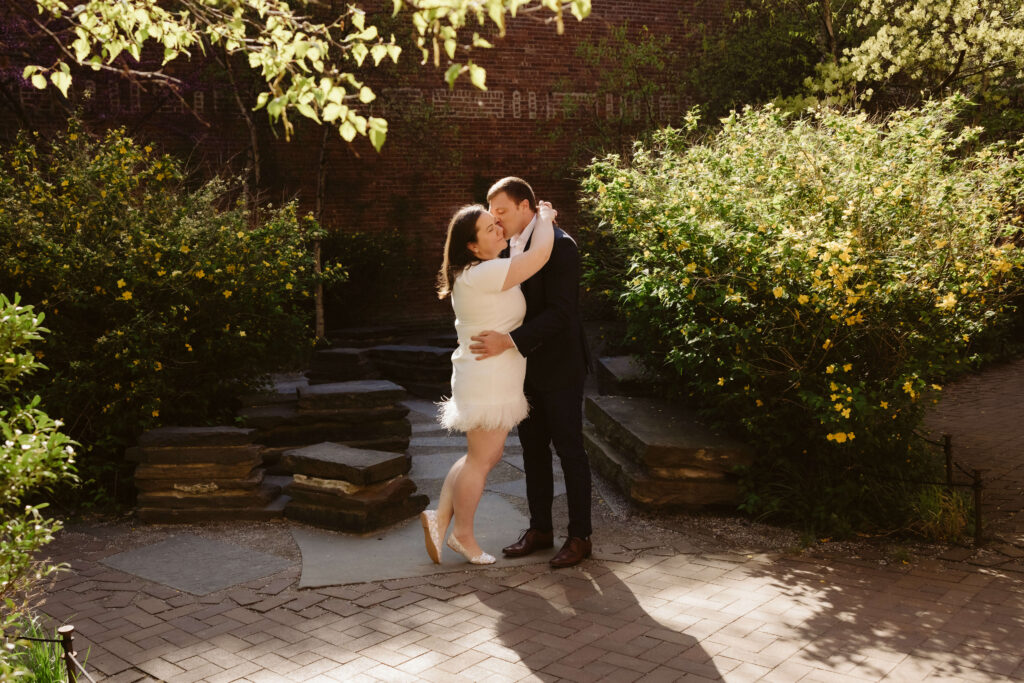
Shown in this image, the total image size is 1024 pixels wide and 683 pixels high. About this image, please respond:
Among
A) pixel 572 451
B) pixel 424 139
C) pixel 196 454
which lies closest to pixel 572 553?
pixel 572 451

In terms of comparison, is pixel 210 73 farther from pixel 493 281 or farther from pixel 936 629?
pixel 936 629

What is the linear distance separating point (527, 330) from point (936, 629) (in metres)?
2.30

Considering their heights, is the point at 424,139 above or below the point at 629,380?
above

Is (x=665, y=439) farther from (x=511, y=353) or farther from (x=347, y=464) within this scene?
(x=347, y=464)

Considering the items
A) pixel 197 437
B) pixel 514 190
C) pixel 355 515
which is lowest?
pixel 355 515

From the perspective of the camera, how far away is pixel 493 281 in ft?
15.5

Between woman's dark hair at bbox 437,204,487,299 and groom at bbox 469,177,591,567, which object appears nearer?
woman's dark hair at bbox 437,204,487,299

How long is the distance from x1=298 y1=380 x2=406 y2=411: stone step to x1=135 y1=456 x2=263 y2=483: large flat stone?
95 centimetres

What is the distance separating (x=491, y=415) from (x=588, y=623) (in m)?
1.14

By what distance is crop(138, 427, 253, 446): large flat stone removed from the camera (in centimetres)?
597

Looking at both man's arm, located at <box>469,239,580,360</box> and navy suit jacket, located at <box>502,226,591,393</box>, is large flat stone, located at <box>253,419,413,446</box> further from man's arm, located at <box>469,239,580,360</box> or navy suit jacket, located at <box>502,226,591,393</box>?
man's arm, located at <box>469,239,580,360</box>

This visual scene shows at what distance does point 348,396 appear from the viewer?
6.96 m

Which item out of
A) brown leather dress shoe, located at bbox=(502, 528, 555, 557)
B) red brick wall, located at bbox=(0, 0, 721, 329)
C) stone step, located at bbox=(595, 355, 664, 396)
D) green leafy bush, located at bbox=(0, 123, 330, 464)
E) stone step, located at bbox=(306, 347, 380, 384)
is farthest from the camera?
red brick wall, located at bbox=(0, 0, 721, 329)

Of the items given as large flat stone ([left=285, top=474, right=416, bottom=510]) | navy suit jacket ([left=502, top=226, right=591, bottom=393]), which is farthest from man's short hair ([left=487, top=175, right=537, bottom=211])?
large flat stone ([left=285, top=474, right=416, bottom=510])
